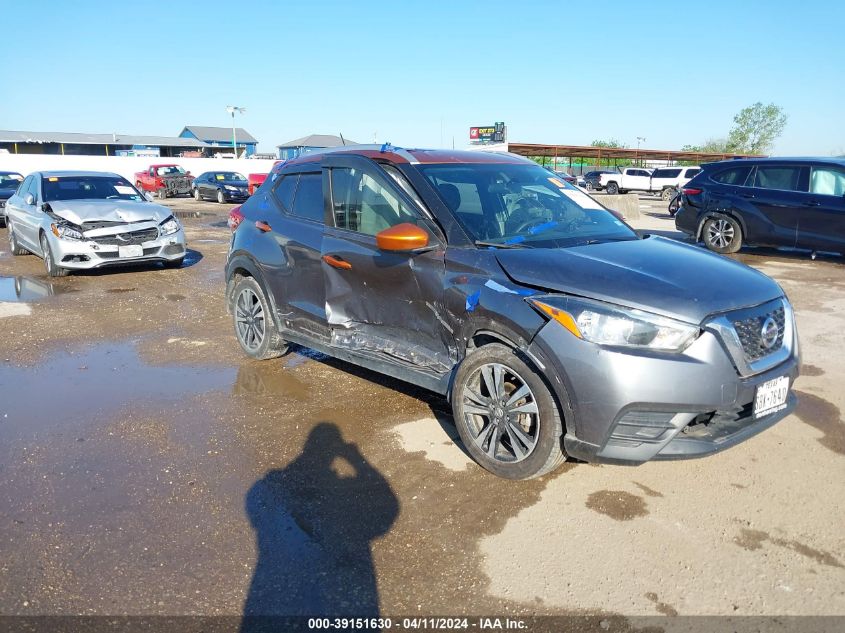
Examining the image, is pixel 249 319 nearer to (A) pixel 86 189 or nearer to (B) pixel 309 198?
(B) pixel 309 198

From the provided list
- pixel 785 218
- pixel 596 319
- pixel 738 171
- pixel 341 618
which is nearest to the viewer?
pixel 341 618

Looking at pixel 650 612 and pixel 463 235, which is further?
pixel 463 235

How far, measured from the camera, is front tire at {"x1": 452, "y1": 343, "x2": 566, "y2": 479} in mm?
3344

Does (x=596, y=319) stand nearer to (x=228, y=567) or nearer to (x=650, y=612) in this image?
(x=650, y=612)

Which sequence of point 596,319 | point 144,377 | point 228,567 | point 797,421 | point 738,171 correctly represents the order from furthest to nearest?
1. point 738,171
2. point 144,377
3. point 797,421
4. point 596,319
5. point 228,567

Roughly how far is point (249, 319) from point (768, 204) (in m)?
9.33

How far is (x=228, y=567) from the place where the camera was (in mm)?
2926

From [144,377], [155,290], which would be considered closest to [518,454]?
[144,377]

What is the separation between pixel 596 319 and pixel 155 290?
771 cm

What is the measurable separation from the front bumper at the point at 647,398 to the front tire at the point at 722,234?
9.34 meters

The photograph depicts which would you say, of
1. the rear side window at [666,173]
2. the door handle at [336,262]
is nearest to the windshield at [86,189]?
the door handle at [336,262]

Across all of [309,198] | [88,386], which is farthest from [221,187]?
[309,198]

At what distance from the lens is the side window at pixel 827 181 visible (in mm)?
10352

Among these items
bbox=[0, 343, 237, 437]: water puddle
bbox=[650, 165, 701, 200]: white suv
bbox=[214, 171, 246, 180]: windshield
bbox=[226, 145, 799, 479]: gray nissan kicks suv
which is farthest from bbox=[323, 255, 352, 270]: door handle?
bbox=[650, 165, 701, 200]: white suv
